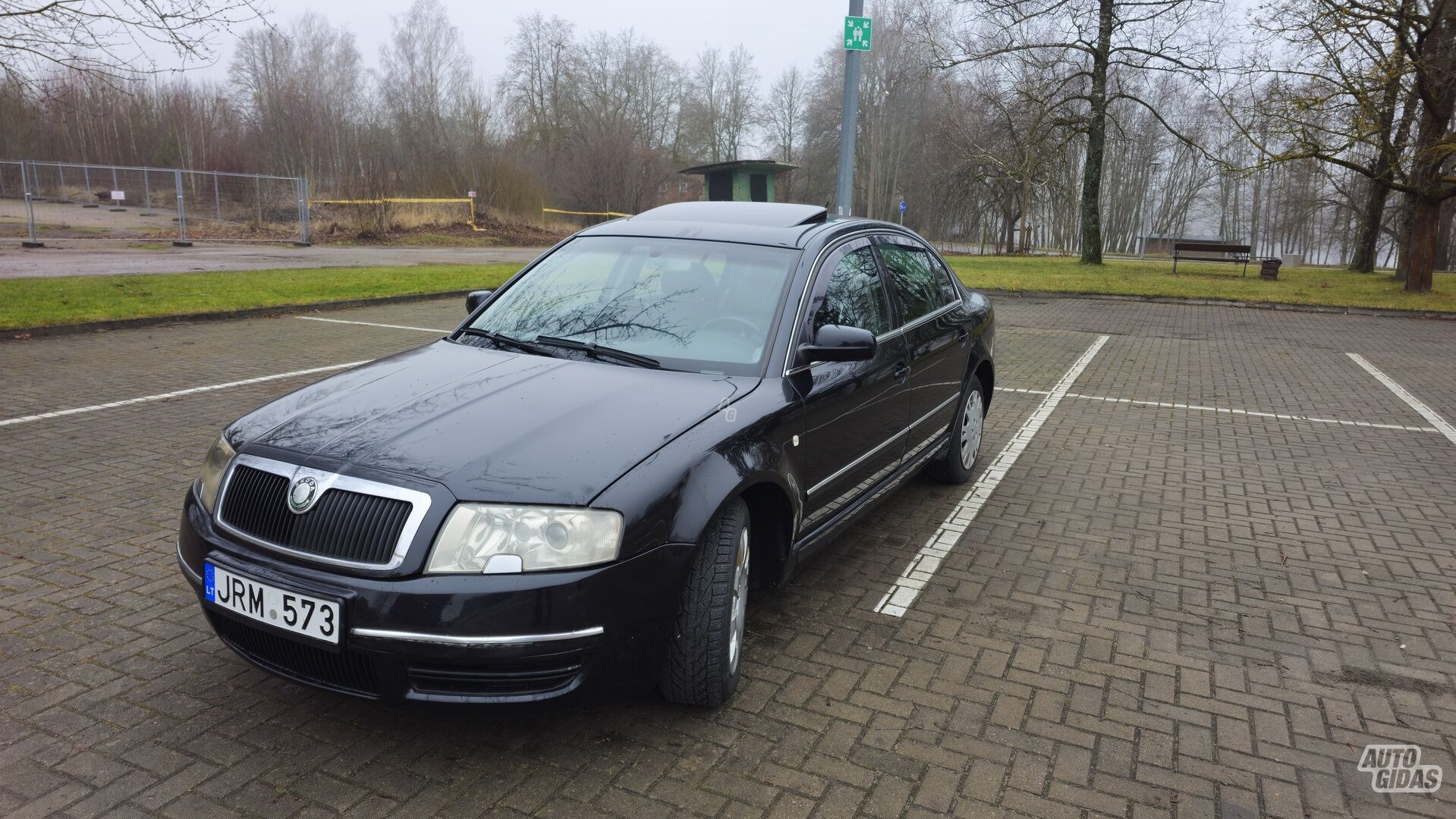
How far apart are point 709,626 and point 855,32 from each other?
45.5ft

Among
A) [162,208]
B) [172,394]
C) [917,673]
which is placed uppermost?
[162,208]

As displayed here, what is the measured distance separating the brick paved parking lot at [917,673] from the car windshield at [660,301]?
1.19m

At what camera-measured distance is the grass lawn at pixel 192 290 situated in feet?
38.9

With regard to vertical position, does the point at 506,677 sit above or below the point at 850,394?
below

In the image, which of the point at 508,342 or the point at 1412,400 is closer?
the point at 508,342

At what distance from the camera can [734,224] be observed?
458 cm

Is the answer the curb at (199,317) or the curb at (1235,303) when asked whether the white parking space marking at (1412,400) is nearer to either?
the curb at (1235,303)

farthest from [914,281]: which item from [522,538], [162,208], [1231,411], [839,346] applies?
[162,208]

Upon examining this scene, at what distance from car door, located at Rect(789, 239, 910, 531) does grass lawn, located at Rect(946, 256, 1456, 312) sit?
17.2m

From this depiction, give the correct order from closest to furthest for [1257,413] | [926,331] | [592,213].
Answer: [926,331] < [1257,413] < [592,213]

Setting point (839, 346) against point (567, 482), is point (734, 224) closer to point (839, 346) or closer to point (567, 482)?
point (839, 346)

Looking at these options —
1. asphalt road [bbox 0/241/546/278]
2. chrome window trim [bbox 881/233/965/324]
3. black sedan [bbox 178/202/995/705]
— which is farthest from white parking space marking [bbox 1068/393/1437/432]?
asphalt road [bbox 0/241/546/278]

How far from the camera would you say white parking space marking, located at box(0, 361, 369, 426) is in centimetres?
696

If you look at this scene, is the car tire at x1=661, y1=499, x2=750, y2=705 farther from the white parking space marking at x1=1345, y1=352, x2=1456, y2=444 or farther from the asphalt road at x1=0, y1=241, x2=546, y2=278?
the asphalt road at x1=0, y1=241, x2=546, y2=278
